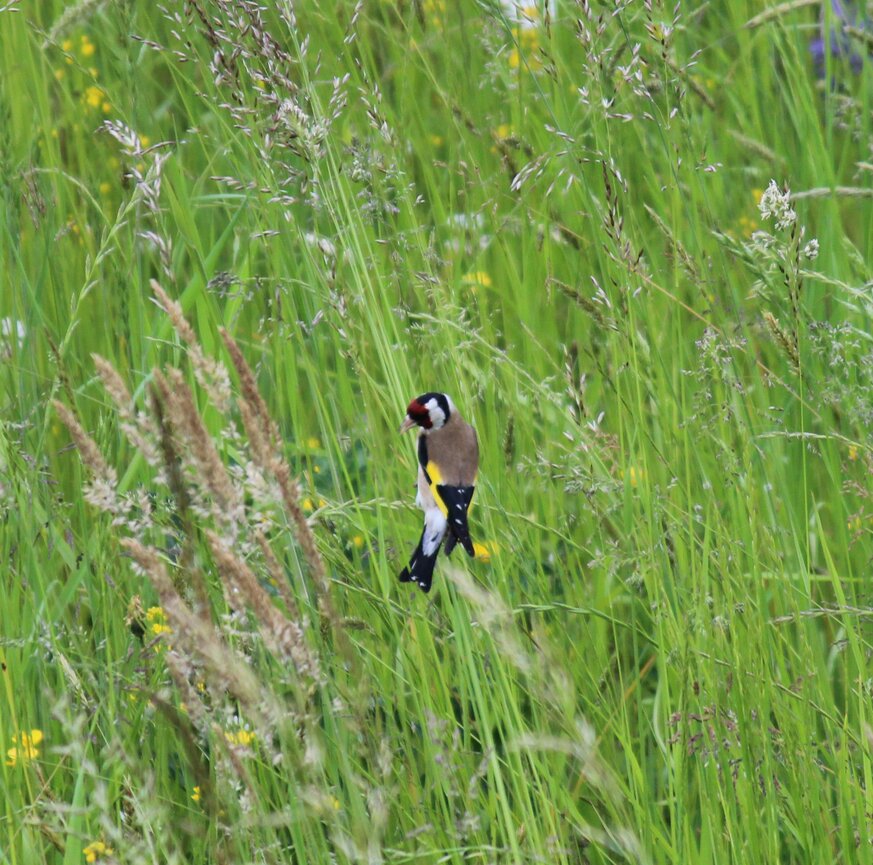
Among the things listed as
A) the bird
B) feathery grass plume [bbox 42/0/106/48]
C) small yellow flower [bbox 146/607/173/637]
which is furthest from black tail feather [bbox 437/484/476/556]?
feathery grass plume [bbox 42/0/106/48]

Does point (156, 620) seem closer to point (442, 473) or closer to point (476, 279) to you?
point (442, 473)

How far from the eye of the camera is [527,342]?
2.75 m

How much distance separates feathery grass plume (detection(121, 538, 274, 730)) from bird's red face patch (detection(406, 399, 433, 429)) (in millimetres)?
1062

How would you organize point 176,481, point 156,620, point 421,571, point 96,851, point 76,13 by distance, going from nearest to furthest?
point 176,481, point 96,851, point 421,571, point 156,620, point 76,13

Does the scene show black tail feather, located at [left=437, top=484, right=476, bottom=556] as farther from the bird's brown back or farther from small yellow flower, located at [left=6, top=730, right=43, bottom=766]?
small yellow flower, located at [left=6, top=730, right=43, bottom=766]

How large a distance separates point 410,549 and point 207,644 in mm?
1185

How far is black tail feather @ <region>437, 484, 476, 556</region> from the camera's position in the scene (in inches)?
90.1

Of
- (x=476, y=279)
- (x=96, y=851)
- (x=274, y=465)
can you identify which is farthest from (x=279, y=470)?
(x=476, y=279)

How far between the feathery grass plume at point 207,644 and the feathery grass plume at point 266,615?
4 centimetres

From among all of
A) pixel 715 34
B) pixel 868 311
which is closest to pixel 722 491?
pixel 868 311

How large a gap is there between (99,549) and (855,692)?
1272 millimetres

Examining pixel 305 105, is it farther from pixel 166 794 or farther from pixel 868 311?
pixel 166 794

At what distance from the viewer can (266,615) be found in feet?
3.60

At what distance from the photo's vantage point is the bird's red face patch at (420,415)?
2262 mm
